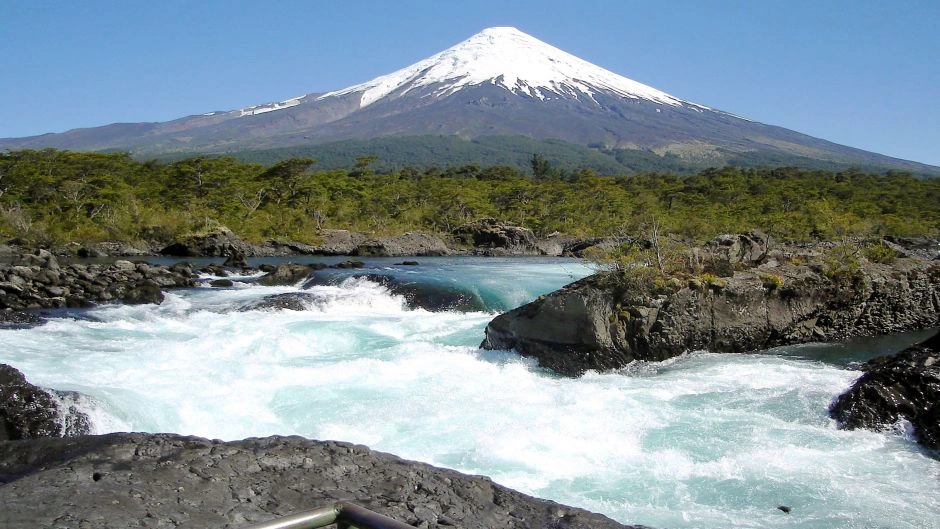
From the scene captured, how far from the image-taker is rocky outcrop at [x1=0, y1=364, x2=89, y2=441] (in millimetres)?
6707

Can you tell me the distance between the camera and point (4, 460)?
4309 mm

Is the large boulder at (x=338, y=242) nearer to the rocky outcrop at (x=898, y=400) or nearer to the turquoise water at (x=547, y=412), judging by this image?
the turquoise water at (x=547, y=412)

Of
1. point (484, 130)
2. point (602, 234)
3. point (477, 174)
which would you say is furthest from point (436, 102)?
point (602, 234)

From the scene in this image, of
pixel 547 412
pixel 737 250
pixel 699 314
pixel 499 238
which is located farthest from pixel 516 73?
pixel 547 412

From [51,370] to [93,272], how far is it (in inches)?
496

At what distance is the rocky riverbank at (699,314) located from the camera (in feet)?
33.3

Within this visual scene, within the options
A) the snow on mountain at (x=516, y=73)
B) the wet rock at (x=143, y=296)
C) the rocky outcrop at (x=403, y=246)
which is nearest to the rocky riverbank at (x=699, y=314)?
the wet rock at (x=143, y=296)

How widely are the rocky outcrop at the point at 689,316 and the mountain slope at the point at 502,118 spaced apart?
133 meters

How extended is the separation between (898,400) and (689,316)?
3496 millimetres

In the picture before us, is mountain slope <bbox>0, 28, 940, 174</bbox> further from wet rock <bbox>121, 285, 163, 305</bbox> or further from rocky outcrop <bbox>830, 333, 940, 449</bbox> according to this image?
rocky outcrop <bbox>830, 333, 940, 449</bbox>

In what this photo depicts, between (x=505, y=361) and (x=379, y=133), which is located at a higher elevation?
(x=379, y=133)

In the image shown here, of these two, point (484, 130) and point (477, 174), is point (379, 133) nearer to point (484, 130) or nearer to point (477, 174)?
point (484, 130)

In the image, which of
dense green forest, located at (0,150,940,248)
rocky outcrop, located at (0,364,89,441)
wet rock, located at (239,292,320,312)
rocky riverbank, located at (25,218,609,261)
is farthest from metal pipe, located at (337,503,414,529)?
dense green forest, located at (0,150,940,248)

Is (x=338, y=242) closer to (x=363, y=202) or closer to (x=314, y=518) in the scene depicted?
(x=363, y=202)
